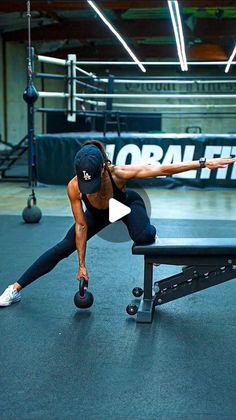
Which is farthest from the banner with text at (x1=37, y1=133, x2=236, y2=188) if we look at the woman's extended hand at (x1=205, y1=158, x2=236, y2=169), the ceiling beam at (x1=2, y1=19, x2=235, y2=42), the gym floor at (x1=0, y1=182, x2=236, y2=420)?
the ceiling beam at (x1=2, y1=19, x2=235, y2=42)

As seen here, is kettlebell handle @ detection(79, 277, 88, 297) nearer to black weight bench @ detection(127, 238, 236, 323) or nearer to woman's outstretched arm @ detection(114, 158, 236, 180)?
black weight bench @ detection(127, 238, 236, 323)

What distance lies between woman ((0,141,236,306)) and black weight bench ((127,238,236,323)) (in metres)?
0.11

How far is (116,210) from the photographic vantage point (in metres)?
2.76

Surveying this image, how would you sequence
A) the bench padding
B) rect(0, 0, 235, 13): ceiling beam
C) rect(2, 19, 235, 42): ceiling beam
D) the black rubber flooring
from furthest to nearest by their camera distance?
rect(2, 19, 235, 42): ceiling beam < rect(0, 0, 235, 13): ceiling beam < the bench padding < the black rubber flooring

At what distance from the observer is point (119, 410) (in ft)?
6.19

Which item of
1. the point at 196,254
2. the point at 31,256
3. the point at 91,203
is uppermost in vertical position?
the point at 91,203

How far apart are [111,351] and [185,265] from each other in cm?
68

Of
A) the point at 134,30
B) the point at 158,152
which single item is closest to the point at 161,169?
the point at 158,152

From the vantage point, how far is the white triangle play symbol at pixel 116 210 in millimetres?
2756

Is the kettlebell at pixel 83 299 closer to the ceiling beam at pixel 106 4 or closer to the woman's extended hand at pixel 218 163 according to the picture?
the woman's extended hand at pixel 218 163

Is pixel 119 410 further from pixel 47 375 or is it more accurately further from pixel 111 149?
pixel 111 149

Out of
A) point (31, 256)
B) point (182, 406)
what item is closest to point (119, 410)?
point (182, 406)

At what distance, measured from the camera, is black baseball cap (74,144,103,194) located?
8.36ft

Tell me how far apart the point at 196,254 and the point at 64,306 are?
878 mm
